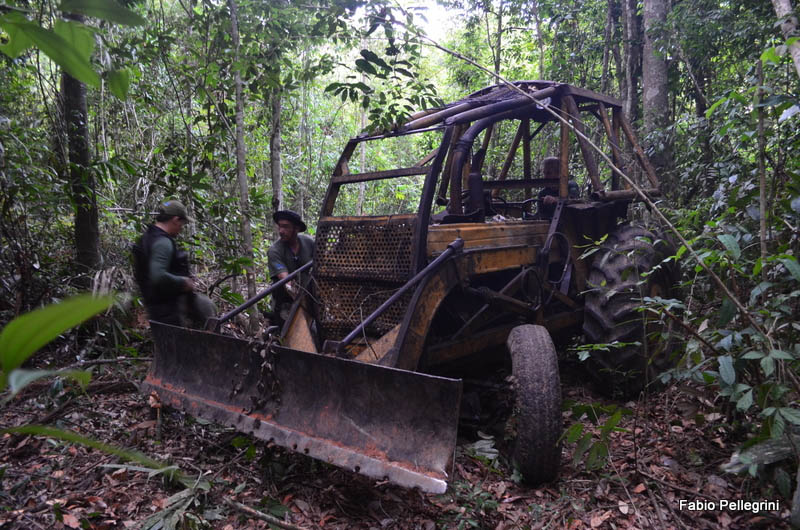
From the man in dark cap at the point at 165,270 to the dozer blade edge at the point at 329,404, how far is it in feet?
2.78

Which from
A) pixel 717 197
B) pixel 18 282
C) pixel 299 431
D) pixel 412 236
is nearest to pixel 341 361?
pixel 299 431

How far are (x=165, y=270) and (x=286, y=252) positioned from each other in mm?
1457

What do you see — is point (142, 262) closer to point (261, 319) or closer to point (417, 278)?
point (261, 319)

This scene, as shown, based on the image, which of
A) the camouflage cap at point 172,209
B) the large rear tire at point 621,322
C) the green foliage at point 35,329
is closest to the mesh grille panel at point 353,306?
the camouflage cap at point 172,209

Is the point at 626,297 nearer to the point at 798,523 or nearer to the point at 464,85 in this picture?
the point at 798,523

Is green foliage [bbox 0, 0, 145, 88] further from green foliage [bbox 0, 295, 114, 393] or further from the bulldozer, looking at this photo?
the bulldozer

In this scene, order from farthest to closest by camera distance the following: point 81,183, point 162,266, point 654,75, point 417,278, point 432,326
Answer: point 654,75 → point 81,183 → point 162,266 → point 432,326 → point 417,278

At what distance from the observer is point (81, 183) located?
5211 millimetres

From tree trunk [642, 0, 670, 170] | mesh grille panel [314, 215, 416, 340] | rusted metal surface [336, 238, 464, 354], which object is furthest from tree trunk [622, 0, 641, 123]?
mesh grille panel [314, 215, 416, 340]

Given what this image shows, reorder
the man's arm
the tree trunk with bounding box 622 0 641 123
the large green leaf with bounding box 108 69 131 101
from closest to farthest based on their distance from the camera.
Result: the large green leaf with bounding box 108 69 131 101 < the man's arm < the tree trunk with bounding box 622 0 641 123

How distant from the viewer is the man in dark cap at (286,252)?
17.4 ft

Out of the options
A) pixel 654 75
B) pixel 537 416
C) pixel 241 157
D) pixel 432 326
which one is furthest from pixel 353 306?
pixel 654 75

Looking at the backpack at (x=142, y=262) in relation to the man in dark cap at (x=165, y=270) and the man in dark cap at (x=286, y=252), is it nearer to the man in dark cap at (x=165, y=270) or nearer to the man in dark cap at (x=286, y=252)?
the man in dark cap at (x=165, y=270)

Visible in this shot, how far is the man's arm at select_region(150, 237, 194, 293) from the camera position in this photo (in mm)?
4324
